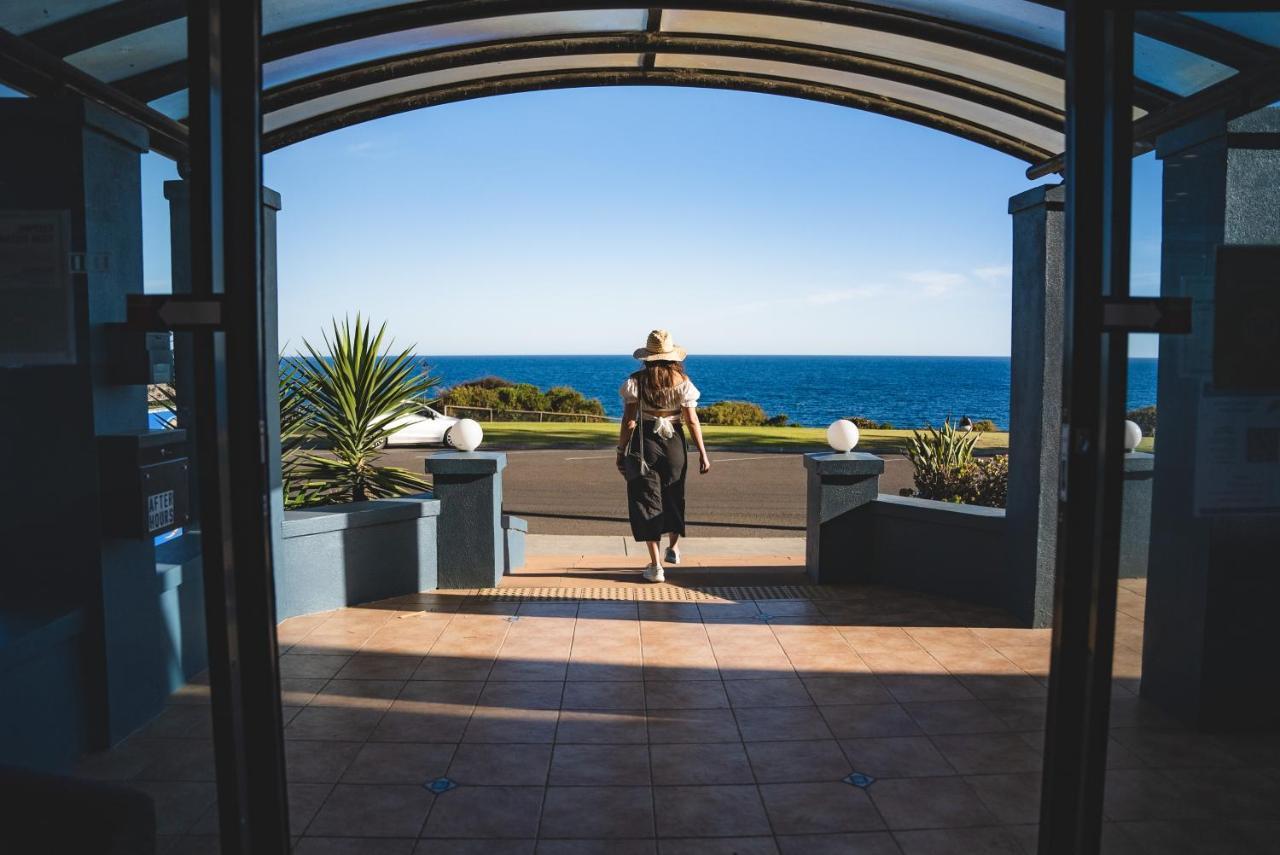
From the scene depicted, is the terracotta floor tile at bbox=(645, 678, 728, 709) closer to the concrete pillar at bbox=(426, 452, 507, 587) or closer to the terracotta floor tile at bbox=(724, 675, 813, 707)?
the terracotta floor tile at bbox=(724, 675, 813, 707)

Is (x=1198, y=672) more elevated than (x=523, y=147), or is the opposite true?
(x=523, y=147)

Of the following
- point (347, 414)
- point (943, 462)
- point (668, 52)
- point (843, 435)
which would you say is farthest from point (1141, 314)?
point (943, 462)

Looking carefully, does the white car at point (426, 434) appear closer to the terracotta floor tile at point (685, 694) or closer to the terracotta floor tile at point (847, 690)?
the terracotta floor tile at point (685, 694)

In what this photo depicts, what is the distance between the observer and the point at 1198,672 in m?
3.77

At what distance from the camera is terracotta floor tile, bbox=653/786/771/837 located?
305 centimetres

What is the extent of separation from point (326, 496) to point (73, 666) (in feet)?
10.5

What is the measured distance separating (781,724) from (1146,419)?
199 cm

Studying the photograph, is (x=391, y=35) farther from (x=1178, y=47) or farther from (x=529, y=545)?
(x=529, y=545)

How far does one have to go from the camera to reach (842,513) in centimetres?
653

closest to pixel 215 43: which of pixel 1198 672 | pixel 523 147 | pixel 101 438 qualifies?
pixel 101 438

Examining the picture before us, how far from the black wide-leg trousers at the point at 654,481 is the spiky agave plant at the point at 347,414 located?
1.63m

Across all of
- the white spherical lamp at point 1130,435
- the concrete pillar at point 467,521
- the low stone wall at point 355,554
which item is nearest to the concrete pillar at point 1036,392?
the white spherical lamp at point 1130,435

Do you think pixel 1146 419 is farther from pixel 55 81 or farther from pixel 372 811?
pixel 55 81

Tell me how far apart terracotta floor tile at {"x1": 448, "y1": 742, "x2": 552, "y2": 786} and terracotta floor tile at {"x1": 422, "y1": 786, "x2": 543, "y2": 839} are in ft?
0.23
